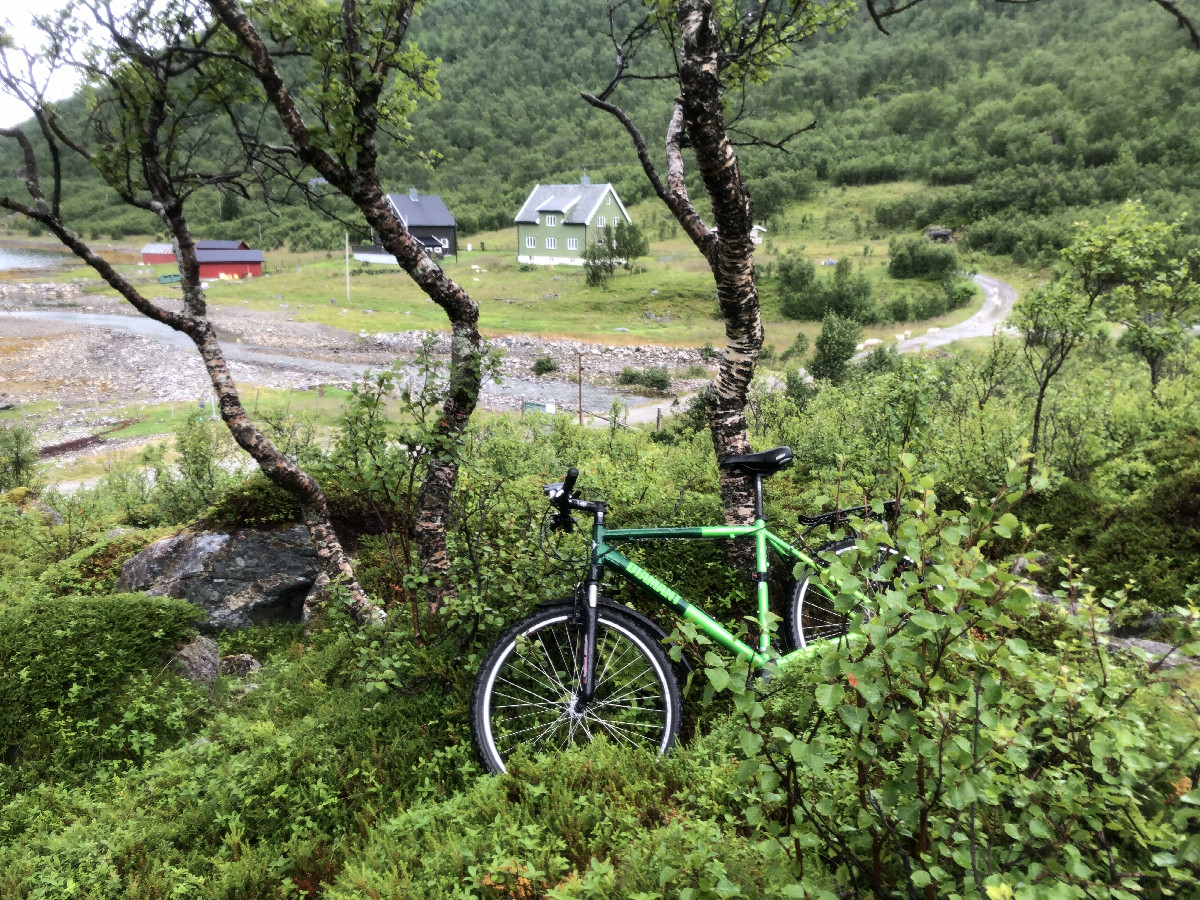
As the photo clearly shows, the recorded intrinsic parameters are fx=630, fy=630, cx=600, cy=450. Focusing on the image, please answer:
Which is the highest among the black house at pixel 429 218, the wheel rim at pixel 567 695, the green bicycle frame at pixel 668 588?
the black house at pixel 429 218

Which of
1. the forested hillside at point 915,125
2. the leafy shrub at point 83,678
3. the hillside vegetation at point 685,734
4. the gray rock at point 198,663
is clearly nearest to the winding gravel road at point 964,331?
the forested hillside at point 915,125

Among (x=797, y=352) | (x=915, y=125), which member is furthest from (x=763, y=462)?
(x=915, y=125)

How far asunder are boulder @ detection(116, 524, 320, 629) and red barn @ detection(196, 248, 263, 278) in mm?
93923

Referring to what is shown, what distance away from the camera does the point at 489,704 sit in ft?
11.3

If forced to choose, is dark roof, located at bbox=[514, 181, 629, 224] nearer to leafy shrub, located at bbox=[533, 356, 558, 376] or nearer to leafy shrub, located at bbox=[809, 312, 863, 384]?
leafy shrub, located at bbox=[533, 356, 558, 376]

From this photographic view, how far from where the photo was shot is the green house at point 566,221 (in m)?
83.3

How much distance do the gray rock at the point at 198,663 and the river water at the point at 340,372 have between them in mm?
23632

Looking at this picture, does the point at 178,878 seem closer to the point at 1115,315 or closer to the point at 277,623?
the point at 277,623

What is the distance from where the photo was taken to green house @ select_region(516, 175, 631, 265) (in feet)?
273

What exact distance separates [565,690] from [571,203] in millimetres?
87319

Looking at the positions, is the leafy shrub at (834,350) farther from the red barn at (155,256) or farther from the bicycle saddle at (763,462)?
the red barn at (155,256)

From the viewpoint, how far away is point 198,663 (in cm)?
582

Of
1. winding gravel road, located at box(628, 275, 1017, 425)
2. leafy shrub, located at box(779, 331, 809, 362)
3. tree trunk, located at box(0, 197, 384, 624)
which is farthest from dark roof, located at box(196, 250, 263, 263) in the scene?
tree trunk, located at box(0, 197, 384, 624)

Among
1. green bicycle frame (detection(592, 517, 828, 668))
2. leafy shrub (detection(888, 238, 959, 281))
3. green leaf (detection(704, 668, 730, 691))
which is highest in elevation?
leafy shrub (detection(888, 238, 959, 281))
